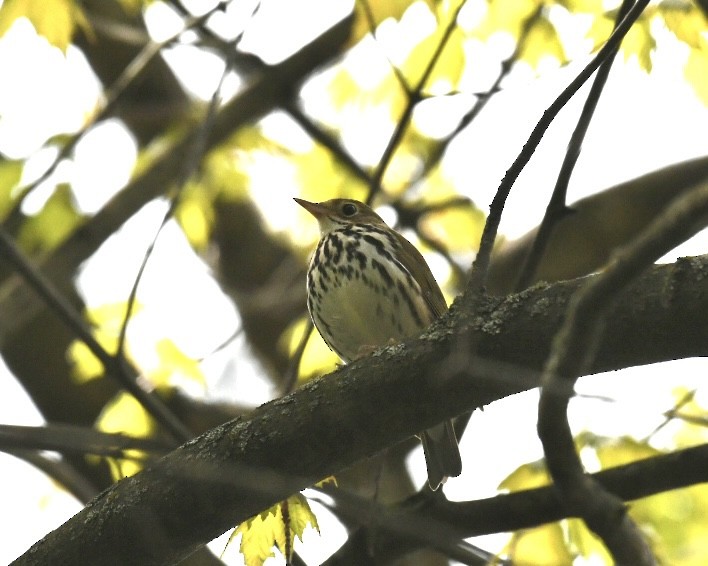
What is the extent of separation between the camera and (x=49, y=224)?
5.54m

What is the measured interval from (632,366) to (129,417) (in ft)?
9.77

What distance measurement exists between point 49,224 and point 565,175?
344 cm

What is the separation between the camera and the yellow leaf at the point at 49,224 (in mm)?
5531

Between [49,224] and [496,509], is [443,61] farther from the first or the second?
[49,224]

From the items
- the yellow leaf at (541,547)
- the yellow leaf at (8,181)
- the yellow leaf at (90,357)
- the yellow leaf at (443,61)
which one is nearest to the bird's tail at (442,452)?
the yellow leaf at (541,547)

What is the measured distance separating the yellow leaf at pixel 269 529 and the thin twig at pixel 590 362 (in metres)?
0.75

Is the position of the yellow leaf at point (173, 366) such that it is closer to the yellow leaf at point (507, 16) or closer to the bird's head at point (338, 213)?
the bird's head at point (338, 213)

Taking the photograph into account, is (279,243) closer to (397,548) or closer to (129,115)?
(129,115)

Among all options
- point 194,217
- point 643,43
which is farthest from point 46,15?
point 643,43

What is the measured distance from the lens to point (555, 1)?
401 cm

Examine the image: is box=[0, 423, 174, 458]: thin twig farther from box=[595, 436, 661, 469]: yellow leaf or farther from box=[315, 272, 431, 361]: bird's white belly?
box=[595, 436, 661, 469]: yellow leaf

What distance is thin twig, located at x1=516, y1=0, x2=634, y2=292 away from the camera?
9.75ft

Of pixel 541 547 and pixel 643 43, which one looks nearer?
pixel 541 547

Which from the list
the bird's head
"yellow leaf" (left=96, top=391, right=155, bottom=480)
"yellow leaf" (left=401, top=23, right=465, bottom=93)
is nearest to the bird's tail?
the bird's head
